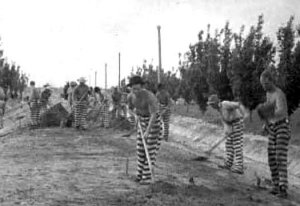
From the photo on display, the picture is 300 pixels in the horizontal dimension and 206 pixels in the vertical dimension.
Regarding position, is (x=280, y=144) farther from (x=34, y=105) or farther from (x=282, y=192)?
(x=34, y=105)

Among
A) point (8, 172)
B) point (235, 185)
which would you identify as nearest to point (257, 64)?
point (235, 185)

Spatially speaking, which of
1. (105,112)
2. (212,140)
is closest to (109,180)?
(212,140)

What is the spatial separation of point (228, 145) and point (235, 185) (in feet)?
5.45

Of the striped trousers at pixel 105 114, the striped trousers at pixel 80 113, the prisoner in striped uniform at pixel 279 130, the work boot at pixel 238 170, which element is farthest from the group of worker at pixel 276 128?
the striped trousers at pixel 105 114

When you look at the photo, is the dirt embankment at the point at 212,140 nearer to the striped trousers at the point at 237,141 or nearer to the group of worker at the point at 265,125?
the striped trousers at the point at 237,141

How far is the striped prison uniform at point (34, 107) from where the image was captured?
746 inches

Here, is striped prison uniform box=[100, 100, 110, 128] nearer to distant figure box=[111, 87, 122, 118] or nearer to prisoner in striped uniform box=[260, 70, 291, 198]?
distant figure box=[111, 87, 122, 118]

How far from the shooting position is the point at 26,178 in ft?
27.7

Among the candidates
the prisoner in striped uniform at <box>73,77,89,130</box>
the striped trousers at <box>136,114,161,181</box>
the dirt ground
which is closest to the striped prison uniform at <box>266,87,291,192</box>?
the dirt ground

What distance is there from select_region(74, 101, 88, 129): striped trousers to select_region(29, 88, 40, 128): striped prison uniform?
6.81ft

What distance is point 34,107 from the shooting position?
19391mm

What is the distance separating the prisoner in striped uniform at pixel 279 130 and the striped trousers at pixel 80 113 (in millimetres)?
10629

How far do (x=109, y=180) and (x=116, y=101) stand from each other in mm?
12956

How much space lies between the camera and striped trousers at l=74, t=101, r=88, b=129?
17516mm
